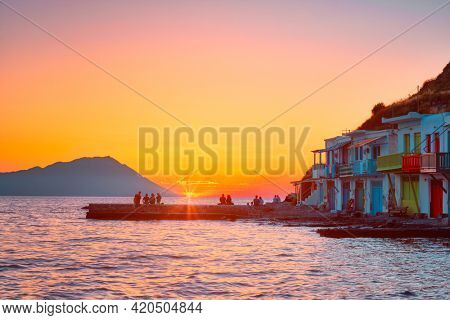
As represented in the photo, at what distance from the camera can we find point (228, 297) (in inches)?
932

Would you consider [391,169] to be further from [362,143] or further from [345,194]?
[345,194]

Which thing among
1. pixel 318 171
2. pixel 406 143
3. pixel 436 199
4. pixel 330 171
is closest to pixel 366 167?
pixel 406 143

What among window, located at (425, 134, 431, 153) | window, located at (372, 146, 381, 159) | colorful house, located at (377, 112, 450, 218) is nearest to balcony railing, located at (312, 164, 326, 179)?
window, located at (372, 146, 381, 159)

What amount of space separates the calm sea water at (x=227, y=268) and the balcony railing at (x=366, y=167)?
39.3 feet

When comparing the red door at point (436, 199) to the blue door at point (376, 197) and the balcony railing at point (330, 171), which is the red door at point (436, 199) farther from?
the balcony railing at point (330, 171)

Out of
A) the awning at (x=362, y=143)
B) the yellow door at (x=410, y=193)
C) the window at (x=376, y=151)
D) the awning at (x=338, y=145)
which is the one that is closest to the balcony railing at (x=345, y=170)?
the awning at (x=362, y=143)

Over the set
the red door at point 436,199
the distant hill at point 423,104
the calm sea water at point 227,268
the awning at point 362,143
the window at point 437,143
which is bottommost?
the calm sea water at point 227,268

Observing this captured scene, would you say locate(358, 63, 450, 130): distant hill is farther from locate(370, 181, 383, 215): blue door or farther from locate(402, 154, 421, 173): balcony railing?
locate(402, 154, 421, 173): balcony railing

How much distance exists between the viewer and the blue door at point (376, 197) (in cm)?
5991

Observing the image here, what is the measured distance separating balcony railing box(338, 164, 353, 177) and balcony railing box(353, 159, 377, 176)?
7.22 ft

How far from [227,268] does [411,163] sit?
23078 millimetres

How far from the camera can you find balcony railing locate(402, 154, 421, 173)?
4919 centimetres

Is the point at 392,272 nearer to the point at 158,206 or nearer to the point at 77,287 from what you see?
the point at 77,287
